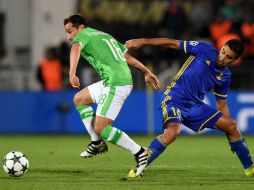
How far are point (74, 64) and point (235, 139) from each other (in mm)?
2084

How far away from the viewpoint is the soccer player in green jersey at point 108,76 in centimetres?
957

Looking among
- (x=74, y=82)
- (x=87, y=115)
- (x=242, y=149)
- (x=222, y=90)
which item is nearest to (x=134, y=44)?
(x=74, y=82)

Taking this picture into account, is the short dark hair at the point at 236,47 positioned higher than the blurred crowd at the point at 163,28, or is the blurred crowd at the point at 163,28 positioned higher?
the short dark hair at the point at 236,47

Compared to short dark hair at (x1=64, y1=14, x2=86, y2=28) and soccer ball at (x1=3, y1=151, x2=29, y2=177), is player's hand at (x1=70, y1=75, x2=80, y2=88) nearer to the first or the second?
soccer ball at (x1=3, y1=151, x2=29, y2=177)

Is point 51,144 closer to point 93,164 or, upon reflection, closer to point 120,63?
point 93,164

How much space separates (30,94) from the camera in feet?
61.1

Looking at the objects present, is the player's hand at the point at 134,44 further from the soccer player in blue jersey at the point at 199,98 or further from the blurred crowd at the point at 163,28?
the blurred crowd at the point at 163,28

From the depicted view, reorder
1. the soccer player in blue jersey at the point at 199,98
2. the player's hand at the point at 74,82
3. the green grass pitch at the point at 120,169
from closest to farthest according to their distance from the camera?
the green grass pitch at the point at 120,169, the player's hand at the point at 74,82, the soccer player in blue jersey at the point at 199,98

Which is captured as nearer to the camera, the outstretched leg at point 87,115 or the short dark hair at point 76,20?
the short dark hair at point 76,20

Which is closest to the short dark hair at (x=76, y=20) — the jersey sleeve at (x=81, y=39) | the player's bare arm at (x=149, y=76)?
the jersey sleeve at (x=81, y=39)

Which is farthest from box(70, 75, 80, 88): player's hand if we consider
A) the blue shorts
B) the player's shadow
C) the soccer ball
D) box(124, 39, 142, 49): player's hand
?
the player's shadow

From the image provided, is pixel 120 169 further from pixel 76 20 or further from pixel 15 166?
pixel 76 20

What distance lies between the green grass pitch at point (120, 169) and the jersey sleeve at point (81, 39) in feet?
5.09

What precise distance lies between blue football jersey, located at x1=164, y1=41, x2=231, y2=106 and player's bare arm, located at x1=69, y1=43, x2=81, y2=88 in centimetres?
121
